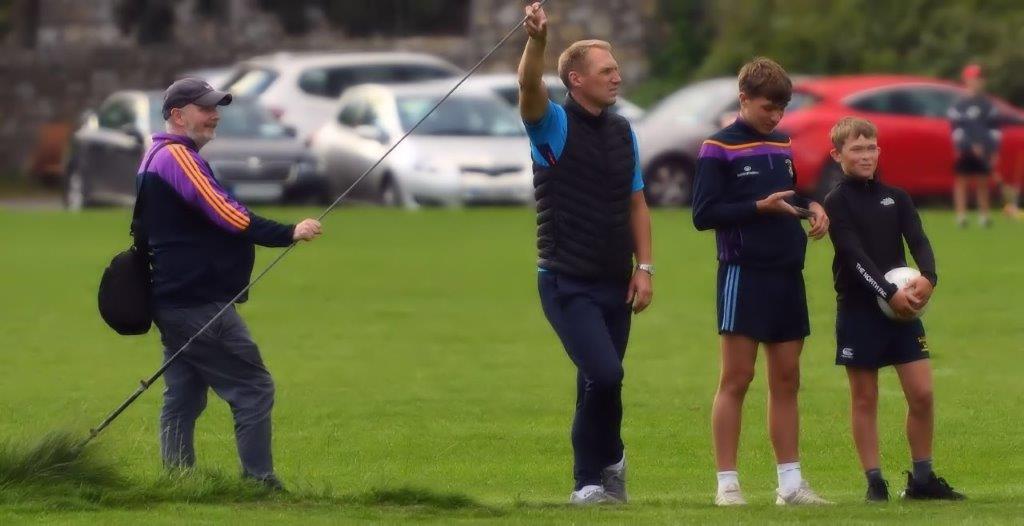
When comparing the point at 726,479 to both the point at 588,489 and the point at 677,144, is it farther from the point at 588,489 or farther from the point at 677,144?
the point at 677,144

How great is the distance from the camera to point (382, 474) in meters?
9.57

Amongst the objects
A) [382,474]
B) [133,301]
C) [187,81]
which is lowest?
[382,474]

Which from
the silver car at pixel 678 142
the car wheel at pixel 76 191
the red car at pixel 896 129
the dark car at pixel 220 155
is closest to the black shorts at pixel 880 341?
the red car at pixel 896 129

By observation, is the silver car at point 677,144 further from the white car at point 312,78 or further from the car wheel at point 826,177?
the white car at point 312,78

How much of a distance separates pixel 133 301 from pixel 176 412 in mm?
520

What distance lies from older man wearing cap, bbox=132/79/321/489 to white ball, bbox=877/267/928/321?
7.50 feet

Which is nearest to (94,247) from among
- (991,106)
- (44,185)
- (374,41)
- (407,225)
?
(407,225)

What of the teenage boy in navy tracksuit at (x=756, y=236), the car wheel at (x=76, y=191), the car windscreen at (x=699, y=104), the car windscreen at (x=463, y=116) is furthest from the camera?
the car wheel at (x=76, y=191)

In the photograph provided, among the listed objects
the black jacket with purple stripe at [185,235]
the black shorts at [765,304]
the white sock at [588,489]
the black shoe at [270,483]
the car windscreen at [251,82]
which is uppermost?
the car windscreen at [251,82]

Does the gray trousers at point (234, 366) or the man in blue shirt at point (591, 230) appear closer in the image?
the man in blue shirt at point (591, 230)

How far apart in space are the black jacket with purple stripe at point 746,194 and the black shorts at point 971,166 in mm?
14211

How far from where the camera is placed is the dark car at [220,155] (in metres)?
27.7

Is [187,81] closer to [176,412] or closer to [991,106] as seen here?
[176,412]

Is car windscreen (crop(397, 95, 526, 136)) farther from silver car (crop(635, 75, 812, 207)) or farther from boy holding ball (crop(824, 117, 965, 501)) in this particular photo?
boy holding ball (crop(824, 117, 965, 501))
